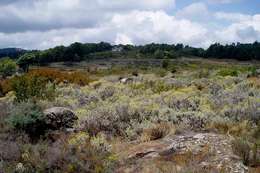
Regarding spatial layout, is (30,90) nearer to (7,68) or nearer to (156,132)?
(156,132)

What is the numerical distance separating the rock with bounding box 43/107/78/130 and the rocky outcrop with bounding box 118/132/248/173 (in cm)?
234

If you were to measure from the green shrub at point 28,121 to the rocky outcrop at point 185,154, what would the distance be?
252 centimetres

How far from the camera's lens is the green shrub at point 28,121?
31.1 ft

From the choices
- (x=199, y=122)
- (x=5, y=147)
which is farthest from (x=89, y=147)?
(x=199, y=122)

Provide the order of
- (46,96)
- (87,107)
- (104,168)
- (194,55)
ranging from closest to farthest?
1. (104,168)
2. (87,107)
3. (46,96)
4. (194,55)

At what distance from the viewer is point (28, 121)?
947 centimetres

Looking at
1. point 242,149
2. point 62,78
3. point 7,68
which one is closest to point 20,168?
point 242,149

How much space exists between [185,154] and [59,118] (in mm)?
3809

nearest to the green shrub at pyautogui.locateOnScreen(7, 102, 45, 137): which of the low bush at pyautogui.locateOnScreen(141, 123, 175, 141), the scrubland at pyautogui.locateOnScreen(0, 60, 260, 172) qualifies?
the scrubland at pyautogui.locateOnScreen(0, 60, 260, 172)

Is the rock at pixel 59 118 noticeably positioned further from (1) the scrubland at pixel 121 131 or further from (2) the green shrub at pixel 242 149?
(2) the green shrub at pixel 242 149

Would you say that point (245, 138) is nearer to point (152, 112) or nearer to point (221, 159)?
point (221, 159)

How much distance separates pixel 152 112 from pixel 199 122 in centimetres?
144

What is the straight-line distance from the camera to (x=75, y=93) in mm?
16906

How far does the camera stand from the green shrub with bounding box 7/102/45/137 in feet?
31.1
